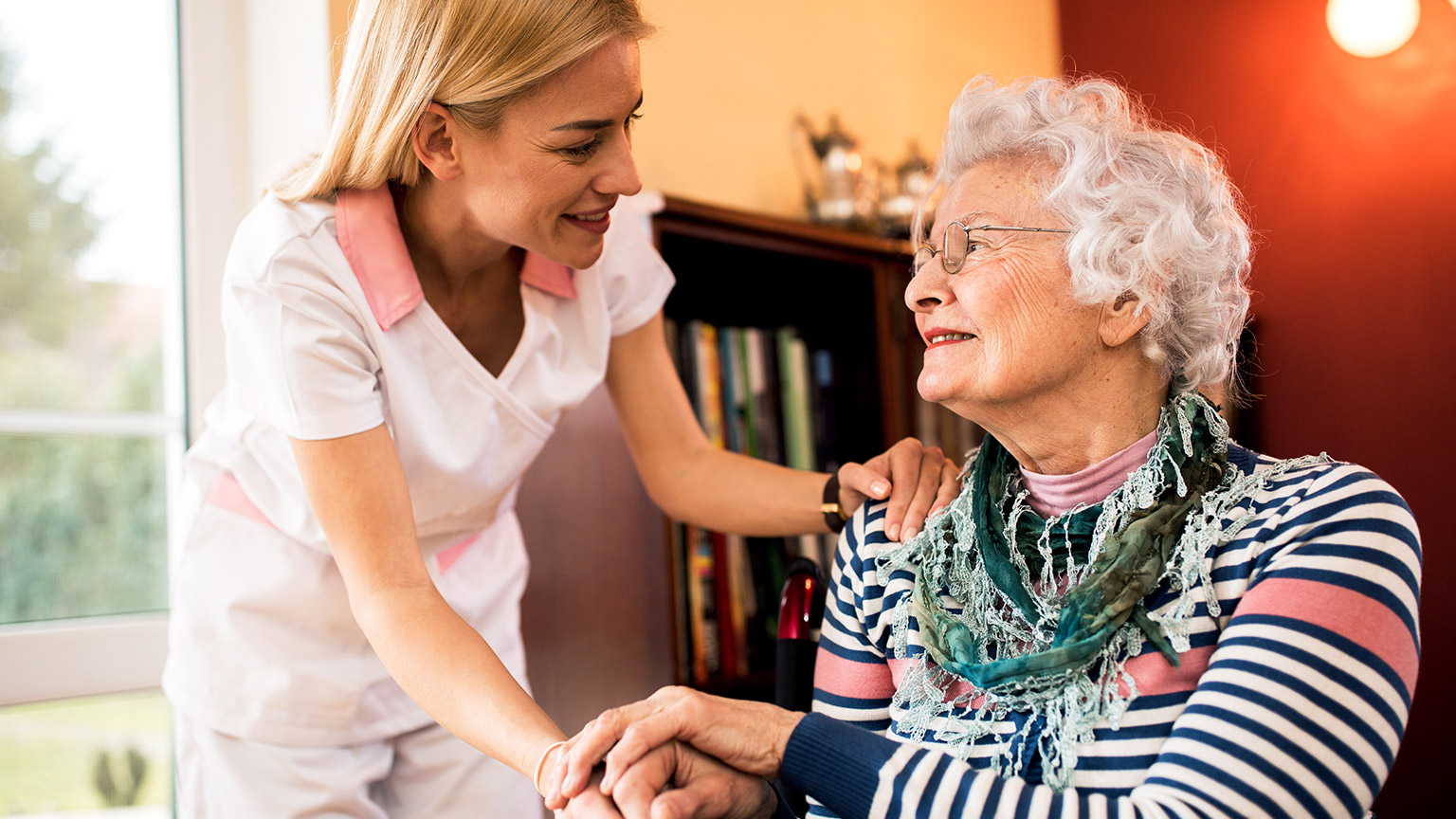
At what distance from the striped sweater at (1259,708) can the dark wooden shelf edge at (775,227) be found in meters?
1.23

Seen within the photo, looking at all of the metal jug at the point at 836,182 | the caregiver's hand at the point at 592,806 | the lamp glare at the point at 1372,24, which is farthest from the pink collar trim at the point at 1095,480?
the lamp glare at the point at 1372,24

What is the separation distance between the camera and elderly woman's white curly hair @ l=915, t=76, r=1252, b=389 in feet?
4.34

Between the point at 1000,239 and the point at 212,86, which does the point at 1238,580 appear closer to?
the point at 1000,239

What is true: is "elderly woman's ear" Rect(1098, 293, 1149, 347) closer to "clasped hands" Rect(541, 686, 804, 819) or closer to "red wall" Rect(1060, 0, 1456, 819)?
"clasped hands" Rect(541, 686, 804, 819)

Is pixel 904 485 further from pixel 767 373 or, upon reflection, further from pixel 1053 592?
pixel 767 373

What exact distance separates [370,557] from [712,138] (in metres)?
1.85

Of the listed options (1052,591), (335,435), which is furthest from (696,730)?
(335,435)

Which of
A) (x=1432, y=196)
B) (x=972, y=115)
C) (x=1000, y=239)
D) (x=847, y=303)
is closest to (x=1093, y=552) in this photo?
(x=1000, y=239)

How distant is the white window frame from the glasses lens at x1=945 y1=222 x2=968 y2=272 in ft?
4.26

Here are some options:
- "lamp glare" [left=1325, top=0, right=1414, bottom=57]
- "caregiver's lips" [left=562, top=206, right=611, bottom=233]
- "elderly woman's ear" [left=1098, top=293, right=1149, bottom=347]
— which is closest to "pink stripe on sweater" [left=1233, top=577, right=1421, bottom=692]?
"elderly woman's ear" [left=1098, top=293, right=1149, bottom=347]

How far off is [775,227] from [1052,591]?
1.21m

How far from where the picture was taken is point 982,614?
4.34 feet

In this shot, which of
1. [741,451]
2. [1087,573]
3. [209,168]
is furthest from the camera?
[741,451]

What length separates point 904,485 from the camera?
1491mm
